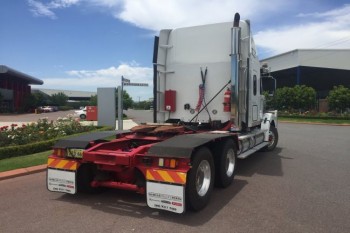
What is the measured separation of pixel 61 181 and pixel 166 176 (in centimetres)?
206

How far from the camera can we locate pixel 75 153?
6039 mm

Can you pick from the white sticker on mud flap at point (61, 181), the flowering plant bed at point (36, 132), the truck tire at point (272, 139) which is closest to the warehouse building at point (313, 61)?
the truck tire at point (272, 139)

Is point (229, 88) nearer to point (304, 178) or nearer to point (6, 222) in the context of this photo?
point (304, 178)

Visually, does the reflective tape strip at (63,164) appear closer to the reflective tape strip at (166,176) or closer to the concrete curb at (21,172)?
the reflective tape strip at (166,176)

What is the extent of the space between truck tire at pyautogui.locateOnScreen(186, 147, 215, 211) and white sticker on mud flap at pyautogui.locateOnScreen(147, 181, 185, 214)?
22cm

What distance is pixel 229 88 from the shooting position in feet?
27.4

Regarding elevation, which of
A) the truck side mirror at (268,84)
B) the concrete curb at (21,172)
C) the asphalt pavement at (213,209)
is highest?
the truck side mirror at (268,84)

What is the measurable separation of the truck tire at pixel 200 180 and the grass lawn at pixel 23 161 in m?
4.96

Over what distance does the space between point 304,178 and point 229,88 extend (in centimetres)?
264

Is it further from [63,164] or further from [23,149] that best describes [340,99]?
[63,164]

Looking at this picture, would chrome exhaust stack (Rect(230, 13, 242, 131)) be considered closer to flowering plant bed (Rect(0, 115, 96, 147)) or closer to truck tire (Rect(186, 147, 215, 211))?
truck tire (Rect(186, 147, 215, 211))

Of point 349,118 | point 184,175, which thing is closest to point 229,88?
point 184,175

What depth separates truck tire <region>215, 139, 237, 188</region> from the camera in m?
6.54

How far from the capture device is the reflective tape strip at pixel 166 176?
195 inches
